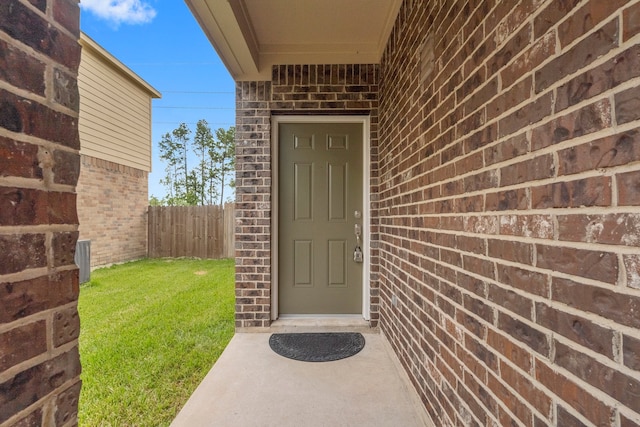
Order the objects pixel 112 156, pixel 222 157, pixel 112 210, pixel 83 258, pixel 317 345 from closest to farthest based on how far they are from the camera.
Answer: pixel 317 345, pixel 83 258, pixel 112 210, pixel 112 156, pixel 222 157

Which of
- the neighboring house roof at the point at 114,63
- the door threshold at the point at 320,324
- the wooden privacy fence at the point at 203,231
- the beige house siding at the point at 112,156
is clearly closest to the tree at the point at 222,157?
the neighboring house roof at the point at 114,63

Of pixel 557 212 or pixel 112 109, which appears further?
pixel 112 109

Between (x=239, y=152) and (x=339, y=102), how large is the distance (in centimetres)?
110

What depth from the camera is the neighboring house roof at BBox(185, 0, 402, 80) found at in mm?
2146

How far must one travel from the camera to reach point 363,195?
118 inches

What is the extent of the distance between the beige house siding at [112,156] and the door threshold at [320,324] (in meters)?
4.70

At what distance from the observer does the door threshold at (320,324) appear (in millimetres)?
2811

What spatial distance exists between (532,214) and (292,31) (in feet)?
8.30

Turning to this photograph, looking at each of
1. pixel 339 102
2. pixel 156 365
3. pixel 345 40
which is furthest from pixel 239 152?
pixel 156 365

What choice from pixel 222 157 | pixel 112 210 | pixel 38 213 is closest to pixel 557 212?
pixel 38 213

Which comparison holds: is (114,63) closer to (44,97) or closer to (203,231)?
(203,231)

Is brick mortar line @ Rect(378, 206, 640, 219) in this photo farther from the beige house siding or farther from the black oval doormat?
the beige house siding

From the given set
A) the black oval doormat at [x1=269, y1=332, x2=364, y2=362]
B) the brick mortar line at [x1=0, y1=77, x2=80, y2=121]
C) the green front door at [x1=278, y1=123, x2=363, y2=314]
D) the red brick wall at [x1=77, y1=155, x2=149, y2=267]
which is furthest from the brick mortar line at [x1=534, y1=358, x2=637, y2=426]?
the red brick wall at [x1=77, y1=155, x2=149, y2=267]

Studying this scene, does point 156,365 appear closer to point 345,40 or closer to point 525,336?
point 525,336
